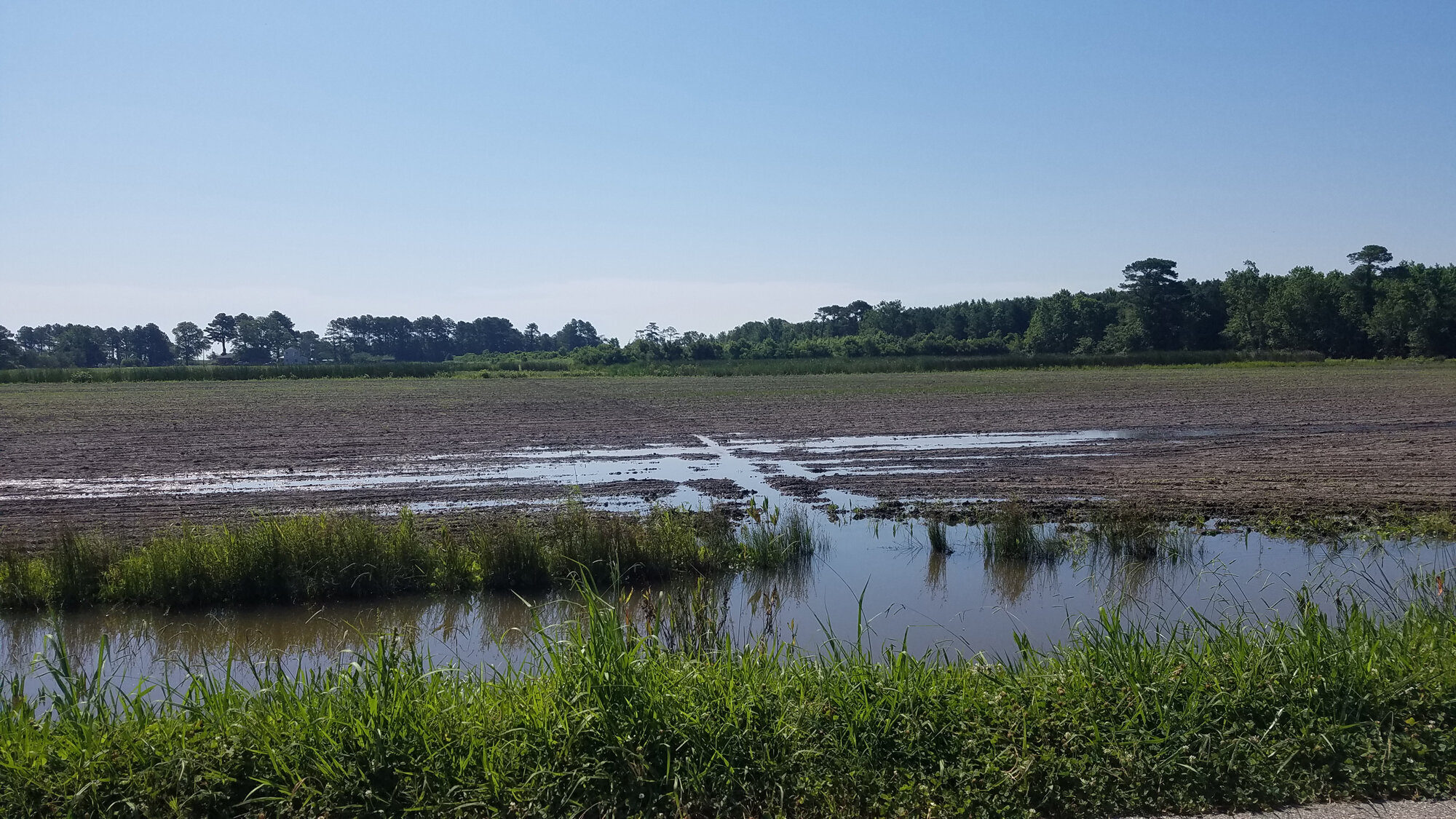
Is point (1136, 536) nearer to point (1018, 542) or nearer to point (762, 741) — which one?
point (1018, 542)

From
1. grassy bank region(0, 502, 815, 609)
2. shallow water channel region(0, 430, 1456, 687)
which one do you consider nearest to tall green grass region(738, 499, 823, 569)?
grassy bank region(0, 502, 815, 609)

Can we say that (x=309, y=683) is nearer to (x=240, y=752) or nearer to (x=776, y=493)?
(x=240, y=752)

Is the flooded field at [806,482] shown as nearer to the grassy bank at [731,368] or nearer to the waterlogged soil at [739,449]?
the waterlogged soil at [739,449]

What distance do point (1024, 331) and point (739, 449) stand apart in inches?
4819

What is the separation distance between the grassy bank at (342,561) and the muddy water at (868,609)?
0.28m

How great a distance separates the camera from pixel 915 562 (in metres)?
11.3

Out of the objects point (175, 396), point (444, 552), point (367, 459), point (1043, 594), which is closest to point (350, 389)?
point (175, 396)

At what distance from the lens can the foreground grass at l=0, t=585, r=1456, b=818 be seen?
13.5 feet

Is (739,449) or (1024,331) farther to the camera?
(1024,331)

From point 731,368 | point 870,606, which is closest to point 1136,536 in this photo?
point 870,606

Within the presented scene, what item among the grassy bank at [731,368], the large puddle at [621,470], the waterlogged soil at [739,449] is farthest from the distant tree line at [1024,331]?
the large puddle at [621,470]

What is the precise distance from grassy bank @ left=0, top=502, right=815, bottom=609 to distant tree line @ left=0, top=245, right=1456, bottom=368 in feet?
286

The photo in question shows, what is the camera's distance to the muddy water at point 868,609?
8266mm

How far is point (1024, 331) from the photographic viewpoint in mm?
137625
